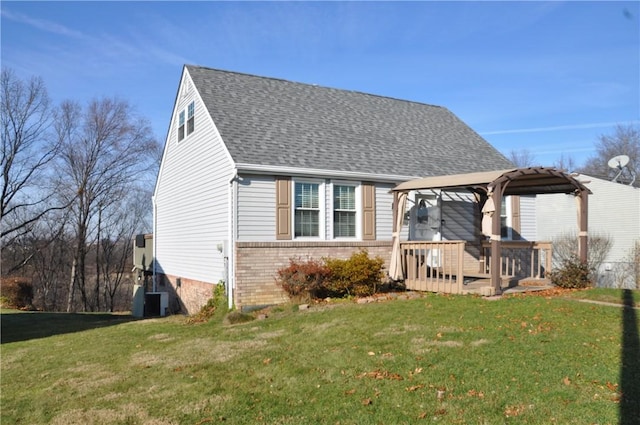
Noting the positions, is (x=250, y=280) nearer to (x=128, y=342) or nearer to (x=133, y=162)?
(x=128, y=342)

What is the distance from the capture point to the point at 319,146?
600 inches

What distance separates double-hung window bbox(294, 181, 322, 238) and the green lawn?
10.8 ft

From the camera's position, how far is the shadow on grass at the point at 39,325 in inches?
541

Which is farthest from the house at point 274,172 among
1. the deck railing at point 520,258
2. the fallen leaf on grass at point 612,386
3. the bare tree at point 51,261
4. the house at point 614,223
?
the bare tree at point 51,261

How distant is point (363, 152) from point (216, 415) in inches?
438

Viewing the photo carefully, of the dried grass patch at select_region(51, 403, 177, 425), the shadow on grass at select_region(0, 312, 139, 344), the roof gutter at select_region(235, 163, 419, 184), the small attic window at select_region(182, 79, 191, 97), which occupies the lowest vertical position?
the shadow on grass at select_region(0, 312, 139, 344)

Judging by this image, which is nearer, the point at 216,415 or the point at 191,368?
the point at 216,415

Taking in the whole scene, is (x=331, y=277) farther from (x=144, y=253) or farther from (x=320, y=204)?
(x=144, y=253)

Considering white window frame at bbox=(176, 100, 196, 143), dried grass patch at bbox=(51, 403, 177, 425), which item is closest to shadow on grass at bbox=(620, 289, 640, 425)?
dried grass patch at bbox=(51, 403, 177, 425)

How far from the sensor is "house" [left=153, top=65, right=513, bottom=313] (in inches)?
522

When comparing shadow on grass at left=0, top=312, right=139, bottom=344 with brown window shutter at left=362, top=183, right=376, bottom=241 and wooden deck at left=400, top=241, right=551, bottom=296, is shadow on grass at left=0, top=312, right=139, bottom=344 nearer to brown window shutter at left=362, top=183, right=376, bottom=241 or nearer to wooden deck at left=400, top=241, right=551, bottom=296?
brown window shutter at left=362, top=183, right=376, bottom=241

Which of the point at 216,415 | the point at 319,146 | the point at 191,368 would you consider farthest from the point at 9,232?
the point at 216,415

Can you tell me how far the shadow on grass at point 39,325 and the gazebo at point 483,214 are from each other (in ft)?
29.1

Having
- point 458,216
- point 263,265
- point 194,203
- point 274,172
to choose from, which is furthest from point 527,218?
point 194,203
